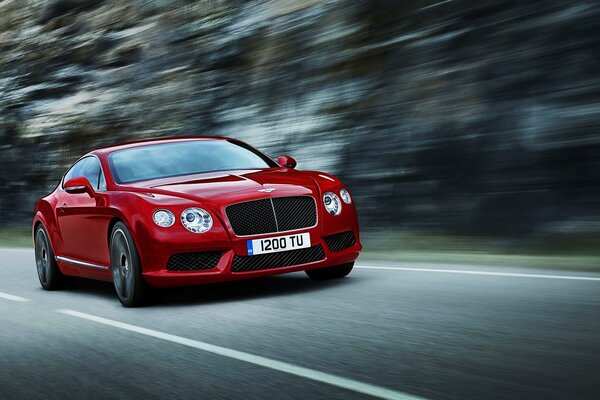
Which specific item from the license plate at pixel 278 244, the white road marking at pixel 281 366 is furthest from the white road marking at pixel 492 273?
the white road marking at pixel 281 366

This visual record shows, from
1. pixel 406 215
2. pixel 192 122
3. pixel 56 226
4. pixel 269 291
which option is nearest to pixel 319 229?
pixel 269 291

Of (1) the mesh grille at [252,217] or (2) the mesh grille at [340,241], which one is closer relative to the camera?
(1) the mesh grille at [252,217]

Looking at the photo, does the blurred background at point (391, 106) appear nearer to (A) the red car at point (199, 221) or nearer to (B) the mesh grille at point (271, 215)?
(A) the red car at point (199, 221)

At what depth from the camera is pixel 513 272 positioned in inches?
348

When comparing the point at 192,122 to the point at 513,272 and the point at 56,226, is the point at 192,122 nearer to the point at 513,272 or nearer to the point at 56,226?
the point at 56,226

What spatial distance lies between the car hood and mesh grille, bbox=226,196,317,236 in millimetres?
54

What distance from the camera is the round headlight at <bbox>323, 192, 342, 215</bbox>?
8.48 m

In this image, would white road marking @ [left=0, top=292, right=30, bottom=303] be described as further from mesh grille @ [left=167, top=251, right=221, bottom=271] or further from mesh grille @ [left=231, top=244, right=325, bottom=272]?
mesh grille @ [left=231, top=244, right=325, bottom=272]

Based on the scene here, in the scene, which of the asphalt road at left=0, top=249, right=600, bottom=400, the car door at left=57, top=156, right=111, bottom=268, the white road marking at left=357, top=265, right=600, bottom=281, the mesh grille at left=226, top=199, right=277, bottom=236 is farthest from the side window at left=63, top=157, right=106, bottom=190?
the white road marking at left=357, top=265, right=600, bottom=281

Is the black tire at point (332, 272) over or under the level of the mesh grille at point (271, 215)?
under

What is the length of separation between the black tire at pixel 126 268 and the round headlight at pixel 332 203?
5.32 feet

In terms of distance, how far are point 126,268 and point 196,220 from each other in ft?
2.68

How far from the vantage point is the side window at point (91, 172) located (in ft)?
30.7

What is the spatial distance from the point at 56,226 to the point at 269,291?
285 cm
